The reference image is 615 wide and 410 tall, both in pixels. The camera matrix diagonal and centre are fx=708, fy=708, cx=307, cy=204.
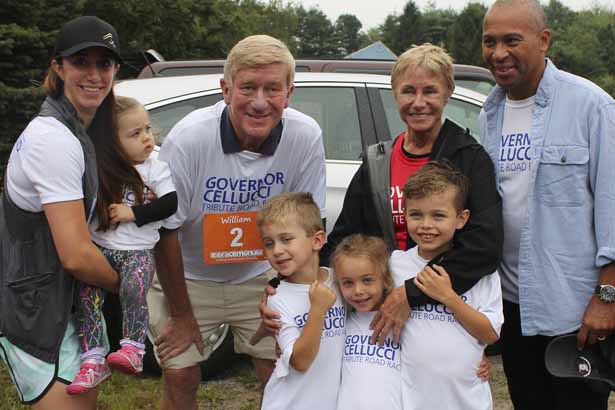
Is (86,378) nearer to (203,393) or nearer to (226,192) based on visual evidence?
(226,192)

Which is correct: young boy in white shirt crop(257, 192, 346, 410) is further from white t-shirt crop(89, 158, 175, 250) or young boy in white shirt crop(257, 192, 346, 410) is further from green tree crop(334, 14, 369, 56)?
green tree crop(334, 14, 369, 56)

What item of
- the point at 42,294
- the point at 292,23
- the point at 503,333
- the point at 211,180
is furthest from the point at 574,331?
the point at 292,23

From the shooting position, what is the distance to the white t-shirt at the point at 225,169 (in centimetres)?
289

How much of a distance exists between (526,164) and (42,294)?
1743 millimetres

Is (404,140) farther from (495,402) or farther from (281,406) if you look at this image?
(495,402)

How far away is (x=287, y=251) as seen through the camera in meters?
2.52

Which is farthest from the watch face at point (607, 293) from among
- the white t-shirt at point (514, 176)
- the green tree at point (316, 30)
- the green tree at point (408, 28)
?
the green tree at point (316, 30)

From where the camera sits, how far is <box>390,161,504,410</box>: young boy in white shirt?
7.80ft

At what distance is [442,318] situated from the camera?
7.98 ft

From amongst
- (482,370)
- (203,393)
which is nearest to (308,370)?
(482,370)

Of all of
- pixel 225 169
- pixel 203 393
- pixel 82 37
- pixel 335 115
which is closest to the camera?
pixel 82 37

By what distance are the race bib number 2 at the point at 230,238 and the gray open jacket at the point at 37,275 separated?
70 cm

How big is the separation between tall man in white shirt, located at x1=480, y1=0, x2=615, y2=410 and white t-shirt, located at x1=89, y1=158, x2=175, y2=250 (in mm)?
1264

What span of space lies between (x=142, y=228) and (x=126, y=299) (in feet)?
0.87
